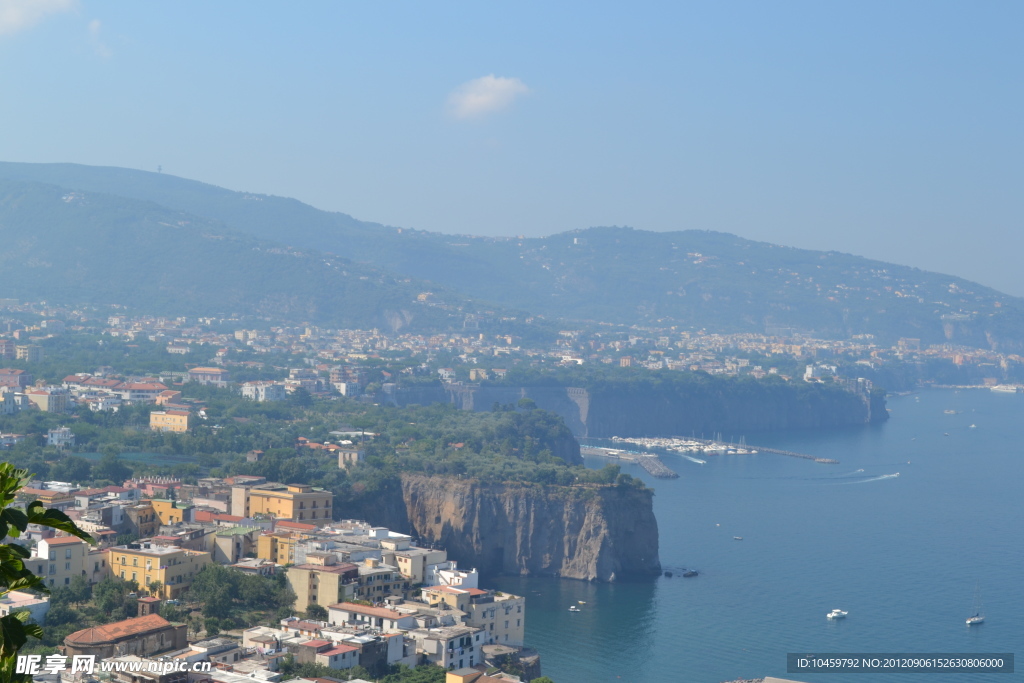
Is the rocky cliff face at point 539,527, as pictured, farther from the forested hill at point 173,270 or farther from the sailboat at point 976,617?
the forested hill at point 173,270

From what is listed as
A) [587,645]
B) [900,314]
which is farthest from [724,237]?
[587,645]

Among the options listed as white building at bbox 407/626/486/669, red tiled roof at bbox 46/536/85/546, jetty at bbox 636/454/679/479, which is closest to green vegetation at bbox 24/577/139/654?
red tiled roof at bbox 46/536/85/546

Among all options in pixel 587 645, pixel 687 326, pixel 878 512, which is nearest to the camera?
pixel 587 645

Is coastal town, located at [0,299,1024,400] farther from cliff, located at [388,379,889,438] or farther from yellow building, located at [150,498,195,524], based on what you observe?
yellow building, located at [150,498,195,524]

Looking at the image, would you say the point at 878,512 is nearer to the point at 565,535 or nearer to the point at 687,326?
the point at 565,535

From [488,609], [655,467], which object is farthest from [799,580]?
[655,467]

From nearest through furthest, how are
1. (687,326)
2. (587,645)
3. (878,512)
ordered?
(587,645)
(878,512)
(687,326)

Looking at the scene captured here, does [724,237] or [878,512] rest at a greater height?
[724,237]
